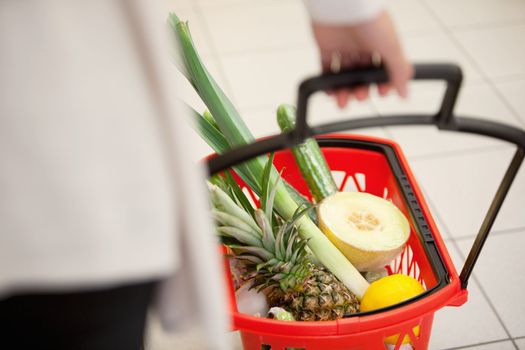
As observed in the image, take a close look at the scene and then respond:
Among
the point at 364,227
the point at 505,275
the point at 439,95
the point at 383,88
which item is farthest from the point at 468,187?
the point at 383,88

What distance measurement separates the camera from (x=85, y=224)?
19.9 inches

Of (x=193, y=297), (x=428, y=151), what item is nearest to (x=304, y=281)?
(x=193, y=297)

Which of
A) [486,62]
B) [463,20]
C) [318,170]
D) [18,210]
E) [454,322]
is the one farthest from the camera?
[463,20]

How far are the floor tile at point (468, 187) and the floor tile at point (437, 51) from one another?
1.41 ft

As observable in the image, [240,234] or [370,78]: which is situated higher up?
[370,78]

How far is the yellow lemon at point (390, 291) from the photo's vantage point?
104 cm

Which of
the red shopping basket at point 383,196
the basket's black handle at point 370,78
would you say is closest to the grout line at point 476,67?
the red shopping basket at point 383,196

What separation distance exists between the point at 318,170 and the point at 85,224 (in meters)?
0.74

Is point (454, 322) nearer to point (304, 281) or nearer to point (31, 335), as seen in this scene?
point (304, 281)

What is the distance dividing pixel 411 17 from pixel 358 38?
1845 millimetres

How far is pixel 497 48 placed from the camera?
2223 mm

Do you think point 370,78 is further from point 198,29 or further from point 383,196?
point 198,29

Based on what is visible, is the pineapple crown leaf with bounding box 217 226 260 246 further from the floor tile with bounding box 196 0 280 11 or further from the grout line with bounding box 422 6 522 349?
the floor tile with bounding box 196 0 280 11

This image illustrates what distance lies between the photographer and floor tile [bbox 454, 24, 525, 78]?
2.12 meters
